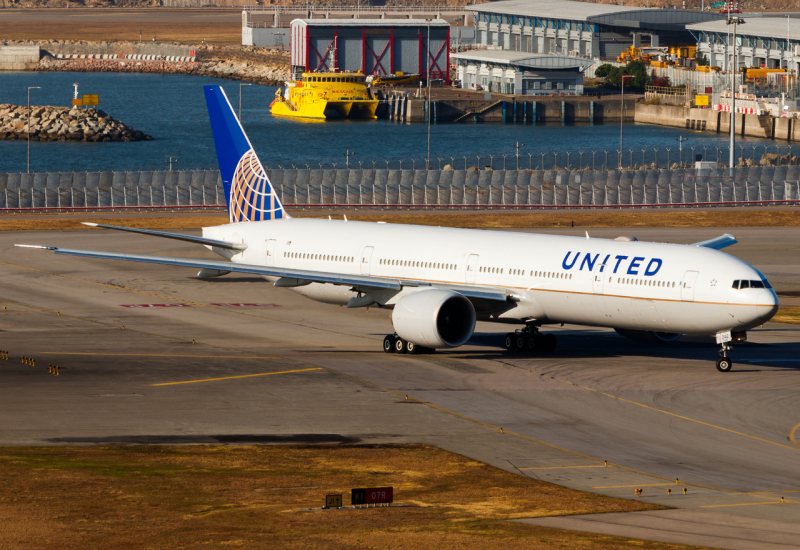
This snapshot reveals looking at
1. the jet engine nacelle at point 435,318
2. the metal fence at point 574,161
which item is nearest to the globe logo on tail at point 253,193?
the jet engine nacelle at point 435,318

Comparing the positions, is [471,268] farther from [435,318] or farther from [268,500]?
[268,500]

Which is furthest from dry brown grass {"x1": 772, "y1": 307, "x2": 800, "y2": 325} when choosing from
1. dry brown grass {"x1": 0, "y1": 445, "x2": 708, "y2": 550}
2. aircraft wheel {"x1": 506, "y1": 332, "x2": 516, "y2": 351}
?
dry brown grass {"x1": 0, "y1": 445, "x2": 708, "y2": 550}

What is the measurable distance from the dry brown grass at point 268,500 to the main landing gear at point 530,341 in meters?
16.4

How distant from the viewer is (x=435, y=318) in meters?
47.0

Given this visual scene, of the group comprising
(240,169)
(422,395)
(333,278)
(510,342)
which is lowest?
(422,395)

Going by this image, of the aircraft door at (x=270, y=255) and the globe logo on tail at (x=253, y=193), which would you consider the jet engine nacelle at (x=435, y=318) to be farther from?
the globe logo on tail at (x=253, y=193)

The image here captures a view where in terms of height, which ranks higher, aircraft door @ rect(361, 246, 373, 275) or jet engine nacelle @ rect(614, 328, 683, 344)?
aircraft door @ rect(361, 246, 373, 275)

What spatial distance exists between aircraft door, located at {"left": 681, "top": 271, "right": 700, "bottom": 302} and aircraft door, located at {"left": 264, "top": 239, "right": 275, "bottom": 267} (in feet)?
70.5

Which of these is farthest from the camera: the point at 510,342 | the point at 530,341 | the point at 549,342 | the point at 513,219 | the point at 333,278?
the point at 513,219

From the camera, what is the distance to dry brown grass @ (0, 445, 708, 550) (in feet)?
84.3

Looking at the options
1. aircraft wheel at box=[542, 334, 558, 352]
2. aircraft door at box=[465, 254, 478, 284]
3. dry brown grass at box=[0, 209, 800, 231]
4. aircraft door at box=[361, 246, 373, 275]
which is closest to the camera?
aircraft door at box=[465, 254, 478, 284]

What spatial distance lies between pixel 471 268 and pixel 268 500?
22.9 metres

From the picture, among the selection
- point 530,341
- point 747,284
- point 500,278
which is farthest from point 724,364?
point 500,278

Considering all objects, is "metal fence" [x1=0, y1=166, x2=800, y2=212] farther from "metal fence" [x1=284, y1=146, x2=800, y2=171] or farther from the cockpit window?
the cockpit window
